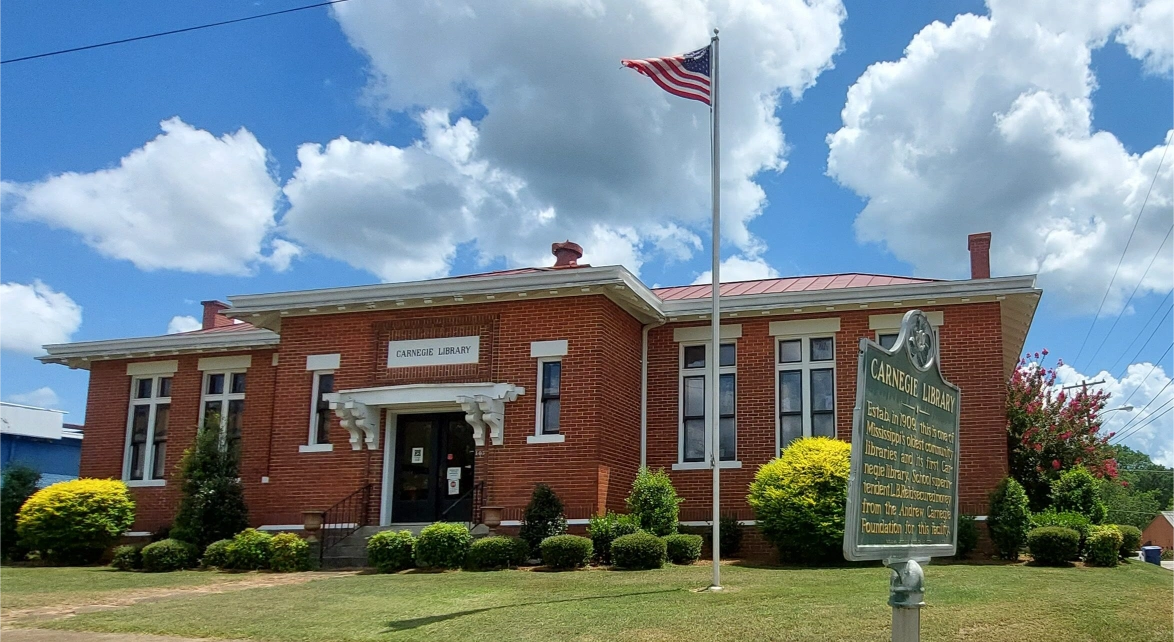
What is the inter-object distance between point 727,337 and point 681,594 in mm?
8785

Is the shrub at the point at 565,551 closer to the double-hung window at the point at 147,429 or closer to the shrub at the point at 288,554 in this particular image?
the shrub at the point at 288,554

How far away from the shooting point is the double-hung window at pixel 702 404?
20156 millimetres

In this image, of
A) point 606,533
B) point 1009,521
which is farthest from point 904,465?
point 1009,521

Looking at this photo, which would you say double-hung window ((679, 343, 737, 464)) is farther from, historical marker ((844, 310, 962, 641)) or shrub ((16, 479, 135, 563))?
historical marker ((844, 310, 962, 641))

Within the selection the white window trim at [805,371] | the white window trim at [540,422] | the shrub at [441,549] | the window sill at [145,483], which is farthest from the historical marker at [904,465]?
the window sill at [145,483]

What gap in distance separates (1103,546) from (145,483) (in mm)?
20372

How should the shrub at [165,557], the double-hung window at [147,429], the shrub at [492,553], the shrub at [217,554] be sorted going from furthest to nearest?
the double-hung window at [147,429] → the shrub at [165,557] → the shrub at [217,554] → the shrub at [492,553]

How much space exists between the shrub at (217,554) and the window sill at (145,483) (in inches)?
251

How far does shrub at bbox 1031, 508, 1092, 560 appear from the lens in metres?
16.5

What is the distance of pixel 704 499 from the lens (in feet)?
64.7

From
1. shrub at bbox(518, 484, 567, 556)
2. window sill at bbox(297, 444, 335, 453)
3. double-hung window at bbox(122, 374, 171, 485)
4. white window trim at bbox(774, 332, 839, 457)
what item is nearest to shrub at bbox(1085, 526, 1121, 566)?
white window trim at bbox(774, 332, 839, 457)

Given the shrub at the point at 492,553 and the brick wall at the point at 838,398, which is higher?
the brick wall at the point at 838,398

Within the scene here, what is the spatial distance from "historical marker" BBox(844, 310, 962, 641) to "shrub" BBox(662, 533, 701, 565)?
36.9 ft

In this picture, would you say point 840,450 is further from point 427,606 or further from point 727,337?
point 427,606
